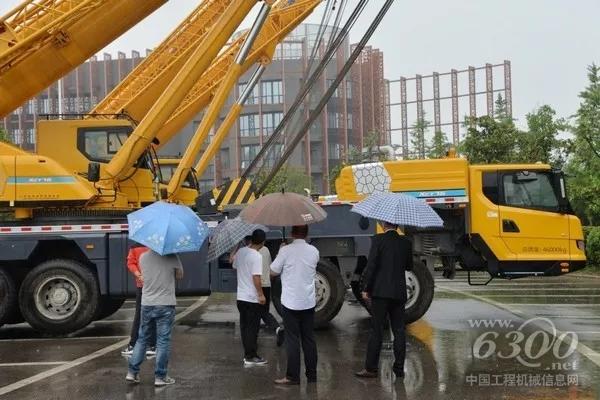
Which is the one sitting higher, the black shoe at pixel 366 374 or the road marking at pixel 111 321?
the black shoe at pixel 366 374

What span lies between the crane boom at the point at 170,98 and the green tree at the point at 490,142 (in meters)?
17.8

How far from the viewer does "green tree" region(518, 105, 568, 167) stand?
1112 inches

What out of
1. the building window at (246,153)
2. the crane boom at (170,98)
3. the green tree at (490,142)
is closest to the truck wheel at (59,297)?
the crane boom at (170,98)

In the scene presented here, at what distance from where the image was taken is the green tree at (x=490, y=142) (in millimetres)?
28984

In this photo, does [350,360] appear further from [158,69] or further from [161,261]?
[158,69]

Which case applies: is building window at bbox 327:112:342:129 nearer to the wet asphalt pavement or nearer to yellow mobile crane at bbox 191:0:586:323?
the wet asphalt pavement

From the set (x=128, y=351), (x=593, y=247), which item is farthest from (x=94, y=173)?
(x=593, y=247)

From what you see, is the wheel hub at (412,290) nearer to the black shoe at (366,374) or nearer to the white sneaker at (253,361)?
the white sneaker at (253,361)

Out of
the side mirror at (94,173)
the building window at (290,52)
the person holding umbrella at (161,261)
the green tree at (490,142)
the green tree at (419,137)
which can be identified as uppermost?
the building window at (290,52)

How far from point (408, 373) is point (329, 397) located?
1.33 m

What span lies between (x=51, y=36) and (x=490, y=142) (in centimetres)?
2008

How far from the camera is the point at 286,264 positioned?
24.4 ft

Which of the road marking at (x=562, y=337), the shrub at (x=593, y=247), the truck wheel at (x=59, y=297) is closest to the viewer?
the road marking at (x=562, y=337)

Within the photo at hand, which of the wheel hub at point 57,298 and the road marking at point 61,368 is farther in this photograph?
the wheel hub at point 57,298
